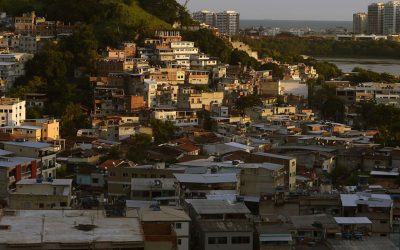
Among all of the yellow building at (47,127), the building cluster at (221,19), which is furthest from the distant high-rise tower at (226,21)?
the yellow building at (47,127)

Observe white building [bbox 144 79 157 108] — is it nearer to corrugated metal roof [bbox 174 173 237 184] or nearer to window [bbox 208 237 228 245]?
corrugated metal roof [bbox 174 173 237 184]

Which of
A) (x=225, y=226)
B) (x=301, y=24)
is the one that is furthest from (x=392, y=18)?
(x=301, y=24)

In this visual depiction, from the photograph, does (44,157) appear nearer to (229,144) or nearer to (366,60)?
(229,144)

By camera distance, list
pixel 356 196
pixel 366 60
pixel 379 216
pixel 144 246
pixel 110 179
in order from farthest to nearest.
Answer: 1. pixel 366 60
2. pixel 110 179
3. pixel 356 196
4. pixel 379 216
5. pixel 144 246

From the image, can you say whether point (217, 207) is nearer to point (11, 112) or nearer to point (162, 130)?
point (162, 130)

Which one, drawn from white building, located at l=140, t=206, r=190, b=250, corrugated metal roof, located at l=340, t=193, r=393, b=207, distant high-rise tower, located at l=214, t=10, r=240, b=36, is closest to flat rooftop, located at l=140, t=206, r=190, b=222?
white building, located at l=140, t=206, r=190, b=250

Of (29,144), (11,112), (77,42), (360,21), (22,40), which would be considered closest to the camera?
(29,144)

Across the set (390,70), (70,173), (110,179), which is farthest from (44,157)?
(390,70)
